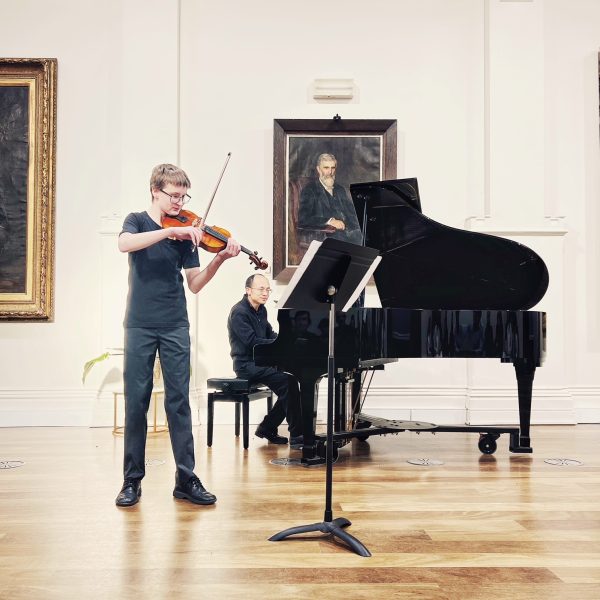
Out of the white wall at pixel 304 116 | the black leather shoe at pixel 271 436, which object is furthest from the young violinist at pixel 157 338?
the white wall at pixel 304 116

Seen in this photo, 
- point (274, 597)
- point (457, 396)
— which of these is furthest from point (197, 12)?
point (274, 597)

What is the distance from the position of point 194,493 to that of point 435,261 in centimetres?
203

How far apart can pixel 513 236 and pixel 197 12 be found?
3.38m

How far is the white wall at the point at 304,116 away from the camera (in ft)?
18.7

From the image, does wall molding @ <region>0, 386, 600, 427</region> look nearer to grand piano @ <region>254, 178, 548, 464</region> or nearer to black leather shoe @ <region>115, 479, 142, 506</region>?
grand piano @ <region>254, 178, 548, 464</region>

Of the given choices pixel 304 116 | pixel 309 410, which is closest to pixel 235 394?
pixel 309 410

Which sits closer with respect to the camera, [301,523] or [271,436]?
[301,523]

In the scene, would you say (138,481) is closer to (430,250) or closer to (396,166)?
(430,250)

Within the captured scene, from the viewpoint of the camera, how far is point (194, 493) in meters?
3.02

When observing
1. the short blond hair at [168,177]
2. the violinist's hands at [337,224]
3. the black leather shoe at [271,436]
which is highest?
the violinist's hands at [337,224]

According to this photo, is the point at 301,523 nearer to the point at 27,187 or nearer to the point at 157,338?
the point at 157,338

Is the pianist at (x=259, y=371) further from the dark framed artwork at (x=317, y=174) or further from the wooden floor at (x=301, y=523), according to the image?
the dark framed artwork at (x=317, y=174)

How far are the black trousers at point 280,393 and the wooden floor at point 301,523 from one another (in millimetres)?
311

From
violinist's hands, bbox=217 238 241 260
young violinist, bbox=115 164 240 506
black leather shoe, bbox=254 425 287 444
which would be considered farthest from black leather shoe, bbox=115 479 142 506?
black leather shoe, bbox=254 425 287 444
